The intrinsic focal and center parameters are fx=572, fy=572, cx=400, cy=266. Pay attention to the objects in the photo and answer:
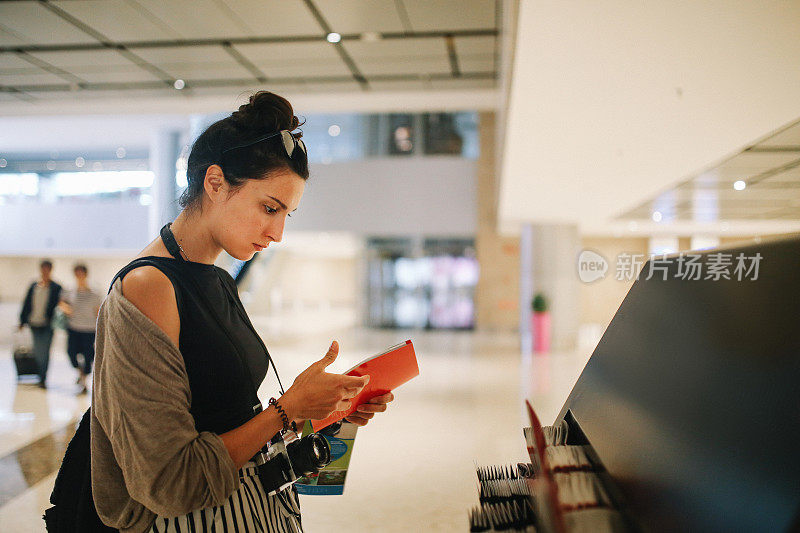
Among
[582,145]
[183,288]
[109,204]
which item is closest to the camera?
[183,288]

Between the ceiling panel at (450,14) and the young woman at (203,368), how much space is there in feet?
15.5

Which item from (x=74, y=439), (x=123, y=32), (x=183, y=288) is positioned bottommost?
(x=74, y=439)

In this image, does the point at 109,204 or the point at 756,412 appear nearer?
the point at 756,412

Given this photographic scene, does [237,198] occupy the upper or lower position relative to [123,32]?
lower

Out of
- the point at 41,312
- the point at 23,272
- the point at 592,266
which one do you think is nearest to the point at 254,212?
the point at 592,266

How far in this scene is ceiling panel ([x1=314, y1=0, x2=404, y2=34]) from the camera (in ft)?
17.8

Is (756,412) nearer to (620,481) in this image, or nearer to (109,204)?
(620,481)

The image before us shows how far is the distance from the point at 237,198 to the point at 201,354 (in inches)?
13.2

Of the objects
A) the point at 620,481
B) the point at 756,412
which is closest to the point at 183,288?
the point at 620,481

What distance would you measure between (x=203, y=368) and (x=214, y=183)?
386 mm

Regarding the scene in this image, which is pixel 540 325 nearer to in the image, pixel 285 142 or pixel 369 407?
pixel 369 407

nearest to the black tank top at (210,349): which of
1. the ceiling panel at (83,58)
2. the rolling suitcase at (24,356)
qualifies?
the ceiling panel at (83,58)

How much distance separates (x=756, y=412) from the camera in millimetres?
632

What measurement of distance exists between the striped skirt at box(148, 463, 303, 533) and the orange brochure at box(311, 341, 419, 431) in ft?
0.68
